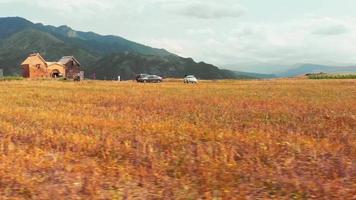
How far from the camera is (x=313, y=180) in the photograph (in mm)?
10180

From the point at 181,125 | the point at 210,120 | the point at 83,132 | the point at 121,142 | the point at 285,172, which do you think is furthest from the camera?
the point at 210,120

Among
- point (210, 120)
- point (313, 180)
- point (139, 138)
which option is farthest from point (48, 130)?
point (313, 180)

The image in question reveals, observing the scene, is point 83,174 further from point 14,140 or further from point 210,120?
point 210,120

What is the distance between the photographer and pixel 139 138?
15.2 meters

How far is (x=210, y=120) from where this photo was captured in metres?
20.3

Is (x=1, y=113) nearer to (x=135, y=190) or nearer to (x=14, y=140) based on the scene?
(x=14, y=140)

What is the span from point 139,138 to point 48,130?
3.46m

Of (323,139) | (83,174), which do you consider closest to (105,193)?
(83,174)

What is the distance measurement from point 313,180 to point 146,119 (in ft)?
36.5

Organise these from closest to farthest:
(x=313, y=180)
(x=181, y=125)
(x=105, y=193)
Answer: (x=105, y=193) → (x=313, y=180) → (x=181, y=125)

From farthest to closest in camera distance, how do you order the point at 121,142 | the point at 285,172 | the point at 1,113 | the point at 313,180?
the point at 1,113
the point at 121,142
the point at 285,172
the point at 313,180

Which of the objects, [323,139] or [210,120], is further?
[210,120]

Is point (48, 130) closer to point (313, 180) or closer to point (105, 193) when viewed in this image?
point (105, 193)

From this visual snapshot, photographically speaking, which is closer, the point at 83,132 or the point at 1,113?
the point at 83,132
